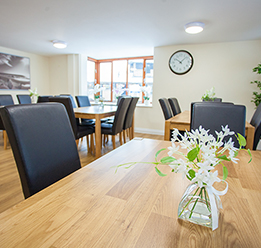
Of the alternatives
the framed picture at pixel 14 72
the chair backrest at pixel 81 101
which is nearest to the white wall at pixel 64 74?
the framed picture at pixel 14 72

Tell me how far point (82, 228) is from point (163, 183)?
32 cm

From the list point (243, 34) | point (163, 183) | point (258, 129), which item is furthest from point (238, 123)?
point (243, 34)

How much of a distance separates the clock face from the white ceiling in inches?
11.5

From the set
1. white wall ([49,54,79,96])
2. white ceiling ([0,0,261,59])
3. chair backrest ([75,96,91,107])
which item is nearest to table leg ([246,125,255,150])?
white ceiling ([0,0,261,59])

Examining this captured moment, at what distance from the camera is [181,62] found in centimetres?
451

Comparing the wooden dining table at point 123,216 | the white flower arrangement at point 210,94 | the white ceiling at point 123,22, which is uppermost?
the white ceiling at point 123,22

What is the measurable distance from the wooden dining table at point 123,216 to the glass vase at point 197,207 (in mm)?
15

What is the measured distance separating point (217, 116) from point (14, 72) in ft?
17.9

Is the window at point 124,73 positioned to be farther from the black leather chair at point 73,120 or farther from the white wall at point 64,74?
the black leather chair at point 73,120

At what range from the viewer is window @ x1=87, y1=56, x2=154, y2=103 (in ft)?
18.3

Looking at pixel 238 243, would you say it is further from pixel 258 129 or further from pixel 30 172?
pixel 258 129

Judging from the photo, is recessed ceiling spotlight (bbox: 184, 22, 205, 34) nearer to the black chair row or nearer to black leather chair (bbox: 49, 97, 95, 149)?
black leather chair (bbox: 49, 97, 95, 149)

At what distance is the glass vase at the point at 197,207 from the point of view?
45 centimetres

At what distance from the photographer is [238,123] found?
1.34 m
